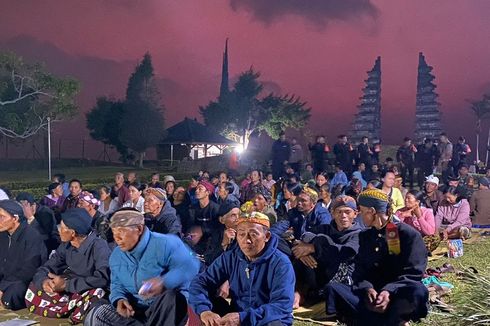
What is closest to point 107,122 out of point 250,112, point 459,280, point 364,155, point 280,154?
point 250,112

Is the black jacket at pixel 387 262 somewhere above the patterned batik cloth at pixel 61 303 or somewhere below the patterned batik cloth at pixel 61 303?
above

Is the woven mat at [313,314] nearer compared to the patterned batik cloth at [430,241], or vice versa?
the woven mat at [313,314]

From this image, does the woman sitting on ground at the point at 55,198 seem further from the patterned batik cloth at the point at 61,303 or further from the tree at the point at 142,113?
the tree at the point at 142,113

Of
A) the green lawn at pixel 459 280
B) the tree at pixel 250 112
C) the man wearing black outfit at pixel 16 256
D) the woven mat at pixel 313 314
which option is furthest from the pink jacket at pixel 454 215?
the tree at pixel 250 112

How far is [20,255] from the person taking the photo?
17.8ft

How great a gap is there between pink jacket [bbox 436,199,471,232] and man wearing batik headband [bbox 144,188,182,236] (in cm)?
482

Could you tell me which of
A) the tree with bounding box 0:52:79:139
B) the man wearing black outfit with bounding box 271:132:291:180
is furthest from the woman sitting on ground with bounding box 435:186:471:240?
the tree with bounding box 0:52:79:139

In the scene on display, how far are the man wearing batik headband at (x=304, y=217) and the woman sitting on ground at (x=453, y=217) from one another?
325cm

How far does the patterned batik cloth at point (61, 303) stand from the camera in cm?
488

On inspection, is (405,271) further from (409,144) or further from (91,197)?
(409,144)

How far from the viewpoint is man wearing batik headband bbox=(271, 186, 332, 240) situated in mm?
6018

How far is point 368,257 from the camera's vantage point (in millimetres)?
4203

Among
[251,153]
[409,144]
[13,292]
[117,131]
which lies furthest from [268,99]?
[13,292]

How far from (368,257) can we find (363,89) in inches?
1300
